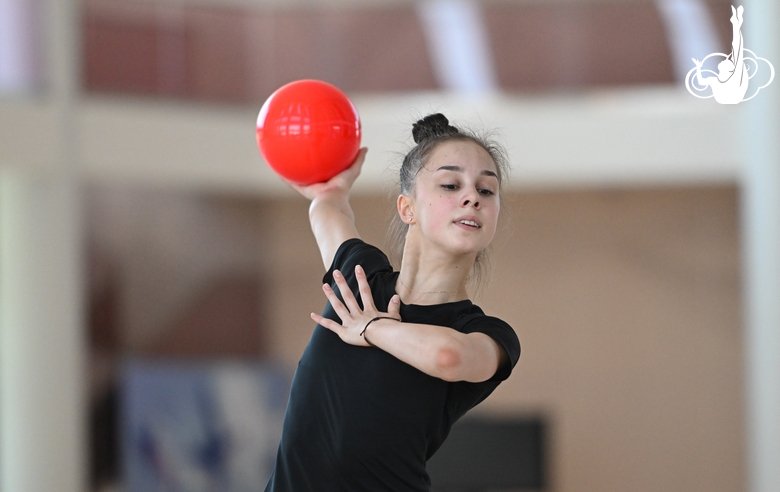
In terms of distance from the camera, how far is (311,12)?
31.6 ft

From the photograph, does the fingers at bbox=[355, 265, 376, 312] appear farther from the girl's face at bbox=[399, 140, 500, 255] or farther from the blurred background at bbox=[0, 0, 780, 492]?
the blurred background at bbox=[0, 0, 780, 492]

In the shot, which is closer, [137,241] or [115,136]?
[115,136]

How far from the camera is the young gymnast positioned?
2.28 m

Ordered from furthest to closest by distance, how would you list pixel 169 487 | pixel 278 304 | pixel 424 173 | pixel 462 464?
1. pixel 278 304
2. pixel 462 464
3. pixel 169 487
4. pixel 424 173

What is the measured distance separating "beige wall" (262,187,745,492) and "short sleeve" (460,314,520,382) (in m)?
8.21

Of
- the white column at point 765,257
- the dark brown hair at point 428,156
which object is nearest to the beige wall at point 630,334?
the white column at point 765,257

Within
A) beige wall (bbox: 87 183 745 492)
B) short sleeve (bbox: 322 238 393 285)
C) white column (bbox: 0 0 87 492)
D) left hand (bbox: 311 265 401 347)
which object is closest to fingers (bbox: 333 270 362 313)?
left hand (bbox: 311 265 401 347)

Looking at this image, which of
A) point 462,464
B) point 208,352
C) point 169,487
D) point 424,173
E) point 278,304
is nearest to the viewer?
point 424,173

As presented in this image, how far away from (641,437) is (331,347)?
8.95 metres

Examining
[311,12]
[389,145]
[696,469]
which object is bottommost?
[696,469]

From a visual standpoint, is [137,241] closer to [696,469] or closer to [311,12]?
[311,12]


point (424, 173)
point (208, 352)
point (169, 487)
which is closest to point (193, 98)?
point (208, 352)

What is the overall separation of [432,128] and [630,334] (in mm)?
8698

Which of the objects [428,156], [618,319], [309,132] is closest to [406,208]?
[428,156]
